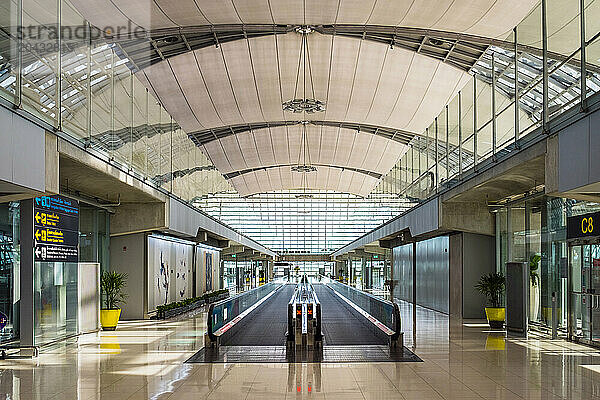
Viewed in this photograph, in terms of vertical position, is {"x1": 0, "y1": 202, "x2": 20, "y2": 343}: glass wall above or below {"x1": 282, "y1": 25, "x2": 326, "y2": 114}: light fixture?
below

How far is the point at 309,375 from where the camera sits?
13.2 meters

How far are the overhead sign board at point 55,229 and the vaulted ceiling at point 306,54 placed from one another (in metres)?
4.58

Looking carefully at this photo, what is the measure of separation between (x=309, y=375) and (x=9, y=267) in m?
8.37

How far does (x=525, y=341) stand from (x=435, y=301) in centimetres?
1662

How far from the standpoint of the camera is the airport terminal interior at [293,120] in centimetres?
1305

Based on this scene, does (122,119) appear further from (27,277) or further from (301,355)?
(301,355)

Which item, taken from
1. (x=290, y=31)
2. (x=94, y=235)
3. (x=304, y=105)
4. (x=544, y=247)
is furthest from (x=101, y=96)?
(x=544, y=247)

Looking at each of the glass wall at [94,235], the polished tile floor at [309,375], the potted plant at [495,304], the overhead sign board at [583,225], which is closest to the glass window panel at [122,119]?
the glass wall at [94,235]

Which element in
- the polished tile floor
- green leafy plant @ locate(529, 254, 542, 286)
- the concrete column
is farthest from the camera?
green leafy plant @ locate(529, 254, 542, 286)

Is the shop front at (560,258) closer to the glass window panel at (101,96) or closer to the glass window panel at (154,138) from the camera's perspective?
the glass window panel at (154,138)

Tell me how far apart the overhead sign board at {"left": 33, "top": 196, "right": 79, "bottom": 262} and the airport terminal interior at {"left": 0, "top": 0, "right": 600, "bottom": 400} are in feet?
0.21

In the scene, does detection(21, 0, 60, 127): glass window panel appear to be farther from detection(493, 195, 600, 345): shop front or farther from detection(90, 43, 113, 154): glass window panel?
detection(493, 195, 600, 345): shop front

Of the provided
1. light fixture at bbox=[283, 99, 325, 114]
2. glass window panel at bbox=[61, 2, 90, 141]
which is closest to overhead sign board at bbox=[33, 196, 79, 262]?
glass window panel at bbox=[61, 2, 90, 141]

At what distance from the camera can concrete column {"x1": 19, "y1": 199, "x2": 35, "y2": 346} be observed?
16453mm
